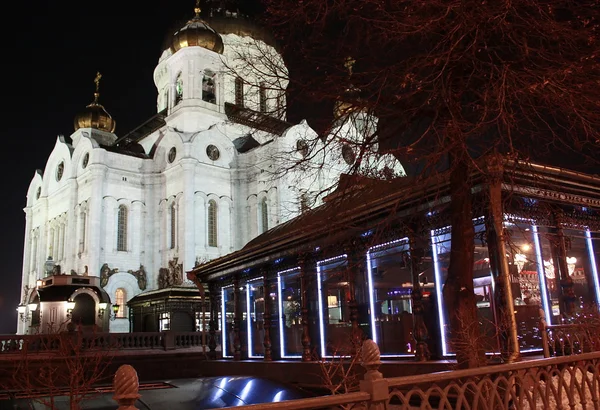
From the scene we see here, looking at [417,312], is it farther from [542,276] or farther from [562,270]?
[562,270]

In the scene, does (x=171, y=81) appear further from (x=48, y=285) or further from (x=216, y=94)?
(x=48, y=285)

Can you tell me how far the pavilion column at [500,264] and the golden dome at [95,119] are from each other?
46.7 m

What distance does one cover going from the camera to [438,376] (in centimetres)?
497

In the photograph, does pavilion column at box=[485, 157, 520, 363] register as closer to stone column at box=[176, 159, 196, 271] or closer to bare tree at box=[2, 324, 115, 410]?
bare tree at box=[2, 324, 115, 410]

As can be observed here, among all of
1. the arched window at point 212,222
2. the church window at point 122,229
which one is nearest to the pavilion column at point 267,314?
the arched window at point 212,222

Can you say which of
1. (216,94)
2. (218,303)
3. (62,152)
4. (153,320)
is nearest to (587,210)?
(218,303)

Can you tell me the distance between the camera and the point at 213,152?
1656 inches

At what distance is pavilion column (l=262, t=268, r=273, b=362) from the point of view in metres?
14.9

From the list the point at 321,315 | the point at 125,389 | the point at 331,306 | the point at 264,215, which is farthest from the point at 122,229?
the point at 125,389

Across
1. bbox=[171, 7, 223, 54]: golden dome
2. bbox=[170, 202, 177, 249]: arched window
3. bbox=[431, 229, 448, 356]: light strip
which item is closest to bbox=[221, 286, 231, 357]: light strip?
bbox=[431, 229, 448, 356]: light strip

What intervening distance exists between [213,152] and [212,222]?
211 inches

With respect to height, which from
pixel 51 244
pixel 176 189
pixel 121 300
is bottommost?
pixel 121 300

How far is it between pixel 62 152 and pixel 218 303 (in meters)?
35.3

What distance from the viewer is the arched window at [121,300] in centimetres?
3919
